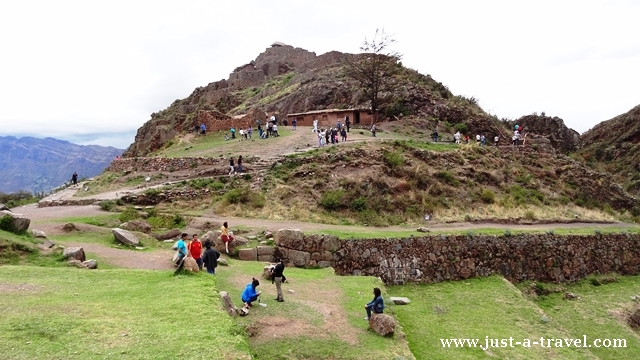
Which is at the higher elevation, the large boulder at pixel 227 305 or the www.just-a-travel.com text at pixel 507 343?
the large boulder at pixel 227 305

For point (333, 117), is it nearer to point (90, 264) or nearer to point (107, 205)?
point (107, 205)

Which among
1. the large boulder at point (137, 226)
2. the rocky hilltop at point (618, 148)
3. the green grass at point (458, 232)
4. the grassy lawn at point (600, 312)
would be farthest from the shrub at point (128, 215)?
the rocky hilltop at point (618, 148)

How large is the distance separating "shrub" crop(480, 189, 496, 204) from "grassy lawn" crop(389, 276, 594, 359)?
9378 millimetres

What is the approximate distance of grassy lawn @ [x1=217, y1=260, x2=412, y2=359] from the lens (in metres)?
9.81

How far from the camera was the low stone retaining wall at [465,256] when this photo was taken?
18531mm

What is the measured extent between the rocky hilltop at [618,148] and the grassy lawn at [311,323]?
4747 cm

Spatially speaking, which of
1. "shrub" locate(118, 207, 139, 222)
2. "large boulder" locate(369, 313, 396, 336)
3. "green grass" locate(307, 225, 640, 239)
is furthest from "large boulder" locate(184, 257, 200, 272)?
"shrub" locate(118, 207, 139, 222)

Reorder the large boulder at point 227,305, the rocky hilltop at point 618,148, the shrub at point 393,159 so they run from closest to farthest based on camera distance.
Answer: the large boulder at point 227,305 → the shrub at point 393,159 → the rocky hilltop at point 618,148

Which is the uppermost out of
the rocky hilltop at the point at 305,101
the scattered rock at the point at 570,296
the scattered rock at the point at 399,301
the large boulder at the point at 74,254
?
the rocky hilltop at the point at 305,101

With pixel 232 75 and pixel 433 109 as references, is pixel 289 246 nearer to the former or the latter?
pixel 433 109

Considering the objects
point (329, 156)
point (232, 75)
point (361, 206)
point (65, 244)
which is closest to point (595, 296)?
point (361, 206)

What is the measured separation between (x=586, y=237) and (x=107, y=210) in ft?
81.7

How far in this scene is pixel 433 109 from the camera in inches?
1786

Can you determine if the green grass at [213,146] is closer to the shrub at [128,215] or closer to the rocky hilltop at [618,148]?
the shrub at [128,215]
